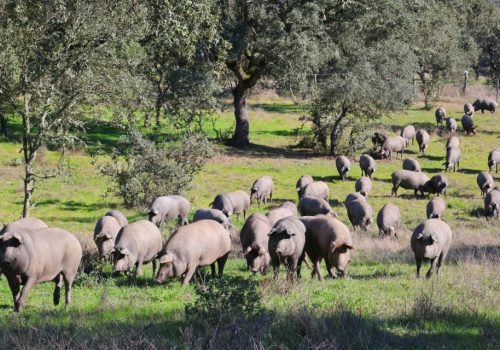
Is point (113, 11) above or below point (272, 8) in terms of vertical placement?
below

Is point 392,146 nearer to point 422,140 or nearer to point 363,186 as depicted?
point 422,140

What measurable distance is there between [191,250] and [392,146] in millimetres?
29210

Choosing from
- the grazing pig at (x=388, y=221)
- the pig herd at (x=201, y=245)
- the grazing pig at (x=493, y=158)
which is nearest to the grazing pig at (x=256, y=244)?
the pig herd at (x=201, y=245)

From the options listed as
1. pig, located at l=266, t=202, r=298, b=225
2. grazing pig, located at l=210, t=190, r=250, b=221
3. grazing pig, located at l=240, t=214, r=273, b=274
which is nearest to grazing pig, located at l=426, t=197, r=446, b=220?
pig, located at l=266, t=202, r=298, b=225

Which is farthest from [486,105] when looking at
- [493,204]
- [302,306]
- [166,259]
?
[302,306]

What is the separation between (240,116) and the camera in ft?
137

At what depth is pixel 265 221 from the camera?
16.3 meters

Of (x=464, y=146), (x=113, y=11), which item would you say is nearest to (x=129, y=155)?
(x=113, y=11)

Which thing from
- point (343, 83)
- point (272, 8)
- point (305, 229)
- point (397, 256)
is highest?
point (272, 8)

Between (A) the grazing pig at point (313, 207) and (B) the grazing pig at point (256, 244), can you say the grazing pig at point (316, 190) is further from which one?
(B) the grazing pig at point (256, 244)

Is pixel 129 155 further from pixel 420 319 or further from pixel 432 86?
pixel 432 86

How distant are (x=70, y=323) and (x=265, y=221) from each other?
763 centimetres

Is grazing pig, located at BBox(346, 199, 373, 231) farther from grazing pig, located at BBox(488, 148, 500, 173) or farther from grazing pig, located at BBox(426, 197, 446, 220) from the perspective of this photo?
grazing pig, located at BBox(488, 148, 500, 173)

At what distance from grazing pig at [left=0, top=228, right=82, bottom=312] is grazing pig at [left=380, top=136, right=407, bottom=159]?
100.0 feet
